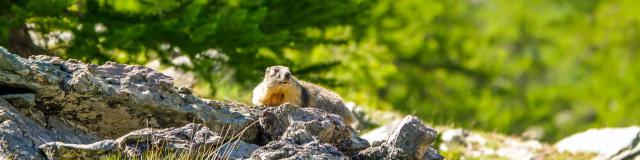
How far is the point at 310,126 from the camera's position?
11.1m

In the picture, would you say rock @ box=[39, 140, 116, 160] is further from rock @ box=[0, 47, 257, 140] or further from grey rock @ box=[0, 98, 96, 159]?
rock @ box=[0, 47, 257, 140]

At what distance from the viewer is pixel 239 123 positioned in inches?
452

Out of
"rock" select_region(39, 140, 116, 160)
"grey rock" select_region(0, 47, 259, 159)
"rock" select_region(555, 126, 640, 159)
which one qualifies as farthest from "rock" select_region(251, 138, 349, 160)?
"rock" select_region(555, 126, 640, 159)

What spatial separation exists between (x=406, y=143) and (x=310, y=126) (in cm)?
92

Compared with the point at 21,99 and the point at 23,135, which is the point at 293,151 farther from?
the point at 21,99

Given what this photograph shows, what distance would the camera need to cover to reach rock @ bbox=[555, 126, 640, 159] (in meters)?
17.4

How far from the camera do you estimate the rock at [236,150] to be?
10.5 m

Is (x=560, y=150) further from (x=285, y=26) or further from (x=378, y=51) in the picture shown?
(x=378, y=51)

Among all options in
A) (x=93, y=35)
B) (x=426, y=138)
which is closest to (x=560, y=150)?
(x=93, y=35)

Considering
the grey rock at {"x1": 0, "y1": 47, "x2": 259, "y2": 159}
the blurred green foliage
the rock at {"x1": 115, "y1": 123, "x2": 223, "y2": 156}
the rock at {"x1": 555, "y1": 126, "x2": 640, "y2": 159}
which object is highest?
the blurred green foliage

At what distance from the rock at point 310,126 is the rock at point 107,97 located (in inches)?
7.7

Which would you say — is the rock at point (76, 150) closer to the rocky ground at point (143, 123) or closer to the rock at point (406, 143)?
the rocky ground at point (143, 123)

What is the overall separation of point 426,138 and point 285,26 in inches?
389

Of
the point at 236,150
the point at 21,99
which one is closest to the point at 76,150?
the point at 21,99
